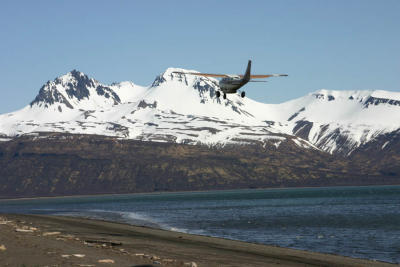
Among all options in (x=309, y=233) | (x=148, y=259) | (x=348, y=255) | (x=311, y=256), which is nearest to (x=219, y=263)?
(x=148, y=259)

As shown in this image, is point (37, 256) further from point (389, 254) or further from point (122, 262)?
point (389, 254)

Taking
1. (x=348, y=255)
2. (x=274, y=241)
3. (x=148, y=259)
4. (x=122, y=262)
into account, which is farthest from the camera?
(x=274, y=241)

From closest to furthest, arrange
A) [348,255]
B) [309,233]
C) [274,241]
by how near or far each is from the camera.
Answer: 1. [348,255]
2. [274,241]
3. [309,233]

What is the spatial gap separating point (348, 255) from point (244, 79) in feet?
99.4

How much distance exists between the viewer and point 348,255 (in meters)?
55.5

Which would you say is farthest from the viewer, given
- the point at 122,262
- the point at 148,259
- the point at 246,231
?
the point at 246,231

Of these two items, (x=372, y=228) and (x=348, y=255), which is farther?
(x=372, y=228)

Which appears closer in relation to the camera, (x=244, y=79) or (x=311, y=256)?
(x=311, y=256)

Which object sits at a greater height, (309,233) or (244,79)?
(244,79)

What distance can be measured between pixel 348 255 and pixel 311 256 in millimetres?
6020

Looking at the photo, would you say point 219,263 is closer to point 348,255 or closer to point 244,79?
point 348,255

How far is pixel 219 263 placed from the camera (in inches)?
1517

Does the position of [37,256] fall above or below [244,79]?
below

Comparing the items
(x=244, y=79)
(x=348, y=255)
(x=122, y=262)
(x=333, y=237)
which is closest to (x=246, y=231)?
(x=333, y=237)
